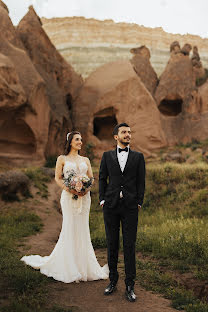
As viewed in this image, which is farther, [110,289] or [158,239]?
[158,239]

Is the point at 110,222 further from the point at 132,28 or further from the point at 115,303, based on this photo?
the point at 132,28

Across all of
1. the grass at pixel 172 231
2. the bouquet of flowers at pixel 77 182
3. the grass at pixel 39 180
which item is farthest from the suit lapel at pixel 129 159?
the grass at pixel 39 180

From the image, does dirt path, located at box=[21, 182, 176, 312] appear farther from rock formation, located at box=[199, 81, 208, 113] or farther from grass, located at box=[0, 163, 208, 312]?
rock formation, located at box=[199, 81, 208, 113]

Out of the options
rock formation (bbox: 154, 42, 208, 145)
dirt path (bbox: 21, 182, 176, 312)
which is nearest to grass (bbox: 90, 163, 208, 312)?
dirt path (bbox: 21, 182, 176, 312)

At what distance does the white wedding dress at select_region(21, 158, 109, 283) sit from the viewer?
5.43 metres

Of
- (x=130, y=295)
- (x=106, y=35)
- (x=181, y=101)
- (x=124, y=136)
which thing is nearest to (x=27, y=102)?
(x=181, y=101)

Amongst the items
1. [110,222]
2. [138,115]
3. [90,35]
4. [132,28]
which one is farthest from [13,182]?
[132,28]

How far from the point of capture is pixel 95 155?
2366 cm

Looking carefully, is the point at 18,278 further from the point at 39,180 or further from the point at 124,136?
the point at 39,180

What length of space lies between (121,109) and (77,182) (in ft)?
63.7

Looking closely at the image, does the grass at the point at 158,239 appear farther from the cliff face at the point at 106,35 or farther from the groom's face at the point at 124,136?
the cliff face at the point at 106,35

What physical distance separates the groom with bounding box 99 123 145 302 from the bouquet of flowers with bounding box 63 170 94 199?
569mm

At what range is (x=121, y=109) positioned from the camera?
79.8ft

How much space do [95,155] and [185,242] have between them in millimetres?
16788
